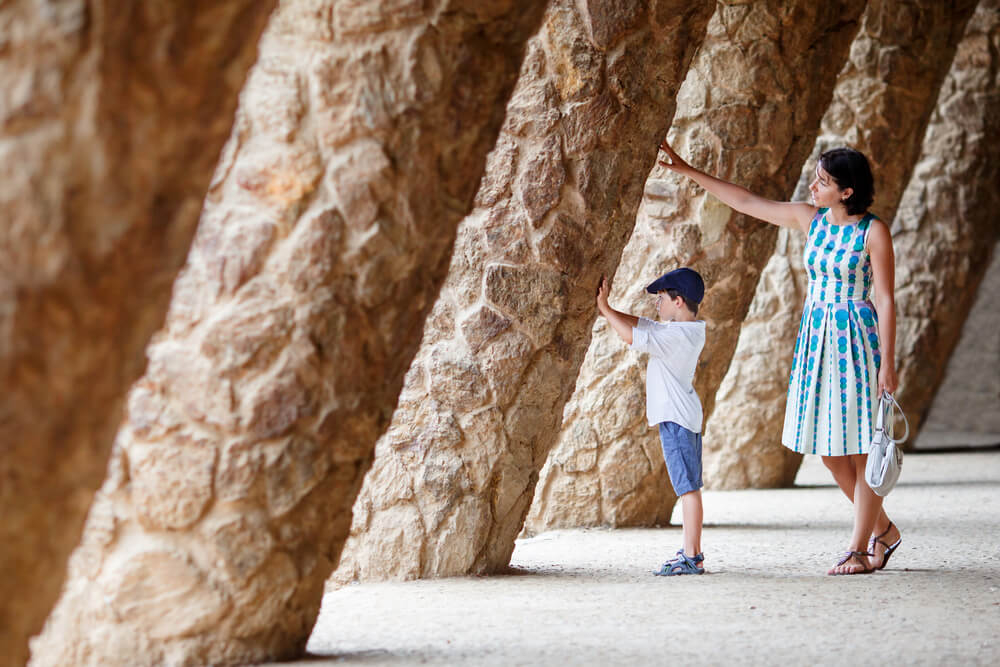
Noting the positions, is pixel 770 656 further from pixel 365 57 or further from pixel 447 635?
pixel 365 57

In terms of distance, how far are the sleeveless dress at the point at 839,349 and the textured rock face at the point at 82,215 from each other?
281 centimetres

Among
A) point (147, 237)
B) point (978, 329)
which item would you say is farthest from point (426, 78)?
point (978, 329)

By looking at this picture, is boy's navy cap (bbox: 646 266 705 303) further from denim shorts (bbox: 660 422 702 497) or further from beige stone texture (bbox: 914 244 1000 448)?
beige stone texture (bbox: 914 244 1000 448)

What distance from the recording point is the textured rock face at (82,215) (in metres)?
2.15

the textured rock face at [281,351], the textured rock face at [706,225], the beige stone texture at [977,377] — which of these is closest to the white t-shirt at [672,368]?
the textured rock face at [706,225]

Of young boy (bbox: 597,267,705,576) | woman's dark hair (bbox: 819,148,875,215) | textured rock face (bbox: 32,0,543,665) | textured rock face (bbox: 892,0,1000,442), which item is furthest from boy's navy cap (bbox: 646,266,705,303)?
textured rock face (bbox: 892,0,1000,442)

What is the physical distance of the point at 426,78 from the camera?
3250mm

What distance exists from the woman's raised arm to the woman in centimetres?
1

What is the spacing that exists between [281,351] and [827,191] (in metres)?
2.36

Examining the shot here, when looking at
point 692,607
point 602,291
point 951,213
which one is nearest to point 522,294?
point 602,291

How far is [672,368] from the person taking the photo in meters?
4.95

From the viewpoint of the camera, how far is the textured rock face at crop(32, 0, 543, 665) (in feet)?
10.3

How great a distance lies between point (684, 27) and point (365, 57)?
7.03 ft

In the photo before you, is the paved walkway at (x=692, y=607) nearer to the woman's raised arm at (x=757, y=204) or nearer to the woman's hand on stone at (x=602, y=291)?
the woman's hand on stone at (x=602, y=291)
